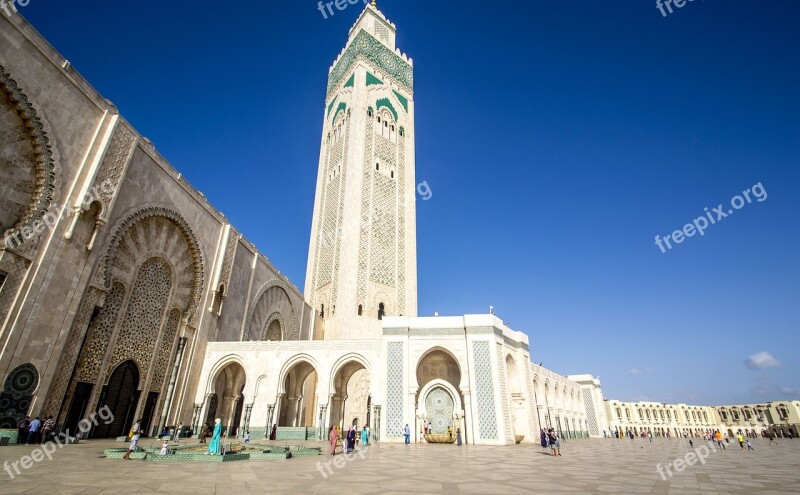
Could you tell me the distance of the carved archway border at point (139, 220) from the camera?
402 inches

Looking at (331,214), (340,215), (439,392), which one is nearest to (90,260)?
(439,392)

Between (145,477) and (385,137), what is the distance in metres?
23.8

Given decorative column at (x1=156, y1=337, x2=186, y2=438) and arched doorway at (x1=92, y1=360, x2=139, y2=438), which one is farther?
decorative column at (x1=156, y1=337, x2=186, y2=438)

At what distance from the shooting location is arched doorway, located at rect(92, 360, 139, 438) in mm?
10625

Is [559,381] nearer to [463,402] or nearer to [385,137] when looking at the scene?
[463,402]

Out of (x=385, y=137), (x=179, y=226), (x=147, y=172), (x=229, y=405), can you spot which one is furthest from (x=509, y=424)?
(x=385, y=137)

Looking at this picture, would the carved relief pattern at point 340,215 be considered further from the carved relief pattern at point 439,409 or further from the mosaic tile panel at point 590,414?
the mosaic tile panel at point 590,414

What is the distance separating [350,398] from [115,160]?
13.8m

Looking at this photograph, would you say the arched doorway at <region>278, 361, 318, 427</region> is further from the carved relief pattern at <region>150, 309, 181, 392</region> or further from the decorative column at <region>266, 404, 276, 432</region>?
the carved relief pattern at <region>150, 309, 181, 392</region>

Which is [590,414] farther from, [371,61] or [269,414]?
[371,61]

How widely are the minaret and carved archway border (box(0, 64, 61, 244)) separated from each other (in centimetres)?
1321

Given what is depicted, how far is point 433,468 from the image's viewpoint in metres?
6.23

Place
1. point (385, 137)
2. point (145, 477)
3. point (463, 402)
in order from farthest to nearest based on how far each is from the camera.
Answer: point (385, 137)
point (463, 402)
point (145, 477)

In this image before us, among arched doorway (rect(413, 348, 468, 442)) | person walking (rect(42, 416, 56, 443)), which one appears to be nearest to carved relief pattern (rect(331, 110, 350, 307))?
arched doorway (rect(413, 348, 468, 442))
